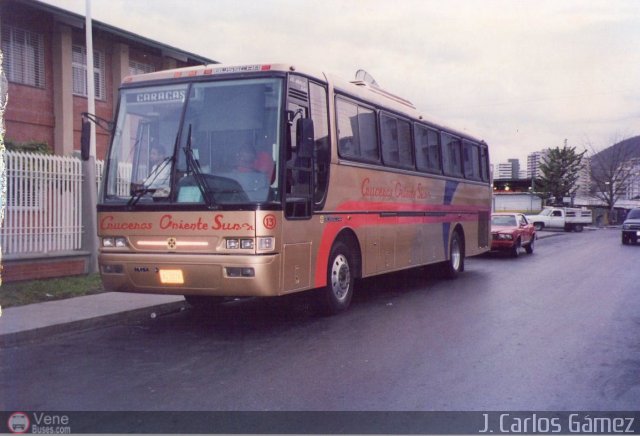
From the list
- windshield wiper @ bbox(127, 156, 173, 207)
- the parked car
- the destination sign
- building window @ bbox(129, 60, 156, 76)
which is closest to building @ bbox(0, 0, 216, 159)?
building window @ bbox(129, 60, 156, 76)

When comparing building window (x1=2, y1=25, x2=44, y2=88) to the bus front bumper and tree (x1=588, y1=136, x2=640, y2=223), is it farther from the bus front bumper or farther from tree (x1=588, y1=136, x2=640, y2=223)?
tree (x1=588, y1=136, x2=640, y2=223)

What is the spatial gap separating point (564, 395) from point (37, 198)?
33.5ft

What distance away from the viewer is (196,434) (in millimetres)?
4801

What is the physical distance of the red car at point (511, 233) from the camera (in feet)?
72.0

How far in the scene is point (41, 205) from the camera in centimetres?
1276

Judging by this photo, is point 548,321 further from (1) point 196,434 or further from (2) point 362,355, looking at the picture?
(1) point 196,434

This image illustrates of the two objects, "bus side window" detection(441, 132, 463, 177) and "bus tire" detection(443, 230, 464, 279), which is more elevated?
"bus side window" detection(441, 132, 463, 177)

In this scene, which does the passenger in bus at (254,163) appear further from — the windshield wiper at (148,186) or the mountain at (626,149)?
the mountain at (626,149)

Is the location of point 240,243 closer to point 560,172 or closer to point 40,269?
point 40,269

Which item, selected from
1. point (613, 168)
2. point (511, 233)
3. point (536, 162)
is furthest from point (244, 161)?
point (536, 162)

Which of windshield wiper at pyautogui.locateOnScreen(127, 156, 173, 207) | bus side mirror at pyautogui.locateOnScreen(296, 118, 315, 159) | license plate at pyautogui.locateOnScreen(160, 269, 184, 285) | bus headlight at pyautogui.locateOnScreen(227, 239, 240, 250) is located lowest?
license plate at pyautogui.locateOnScreen(160, 269, 184, 285)

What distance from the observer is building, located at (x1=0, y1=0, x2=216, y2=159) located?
19.4m

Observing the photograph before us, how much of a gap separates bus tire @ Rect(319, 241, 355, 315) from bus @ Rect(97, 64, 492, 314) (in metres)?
0.03

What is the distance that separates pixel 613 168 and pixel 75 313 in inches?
2987
